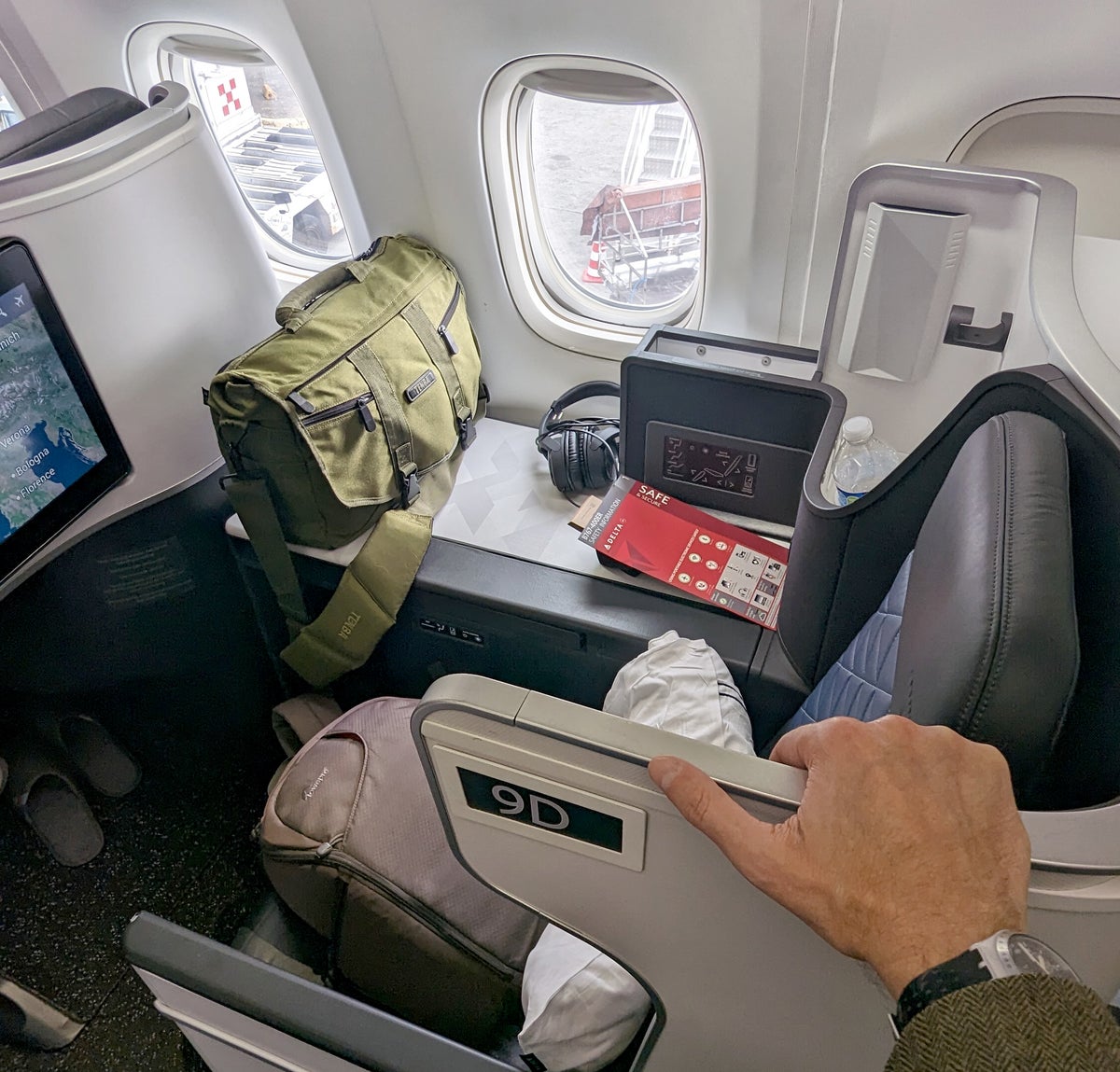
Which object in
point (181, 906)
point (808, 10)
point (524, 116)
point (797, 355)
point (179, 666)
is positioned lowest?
point (181, 906)

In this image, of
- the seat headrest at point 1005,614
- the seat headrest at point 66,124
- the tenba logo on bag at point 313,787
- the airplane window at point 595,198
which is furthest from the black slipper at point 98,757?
the seat headrest at point 1005,614

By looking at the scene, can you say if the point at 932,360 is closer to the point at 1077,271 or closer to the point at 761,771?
the point at 1077,271

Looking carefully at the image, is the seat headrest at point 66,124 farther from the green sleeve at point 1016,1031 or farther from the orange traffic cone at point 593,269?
the green sleeve at point 1016,1031

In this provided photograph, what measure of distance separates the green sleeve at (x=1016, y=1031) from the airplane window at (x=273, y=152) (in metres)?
2.08

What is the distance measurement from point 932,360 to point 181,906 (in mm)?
1681

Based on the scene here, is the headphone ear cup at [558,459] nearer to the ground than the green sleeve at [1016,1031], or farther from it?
nearer to the ground

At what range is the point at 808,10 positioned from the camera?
47.1 inches

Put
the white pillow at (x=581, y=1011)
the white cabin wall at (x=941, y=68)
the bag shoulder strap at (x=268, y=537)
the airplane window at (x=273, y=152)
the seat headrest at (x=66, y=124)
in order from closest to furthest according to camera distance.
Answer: the white pillow at (x=581, y=1011), the white cabin wall at (x=941, y=68), the seat headrest at (x=66, y=124), the bag shoulder strap at (x=268, y=537), the airplane window at (x=273, y=152)

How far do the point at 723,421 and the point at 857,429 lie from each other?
0.27m

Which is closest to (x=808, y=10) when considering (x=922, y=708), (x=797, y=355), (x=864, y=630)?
(x=797, y=355)

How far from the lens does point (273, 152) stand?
2170 mm

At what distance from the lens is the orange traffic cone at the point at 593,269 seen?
1.90 meters

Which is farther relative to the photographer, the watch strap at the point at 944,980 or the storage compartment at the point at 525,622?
the storage compartment at the point at 525,622

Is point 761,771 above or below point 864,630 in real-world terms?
above
